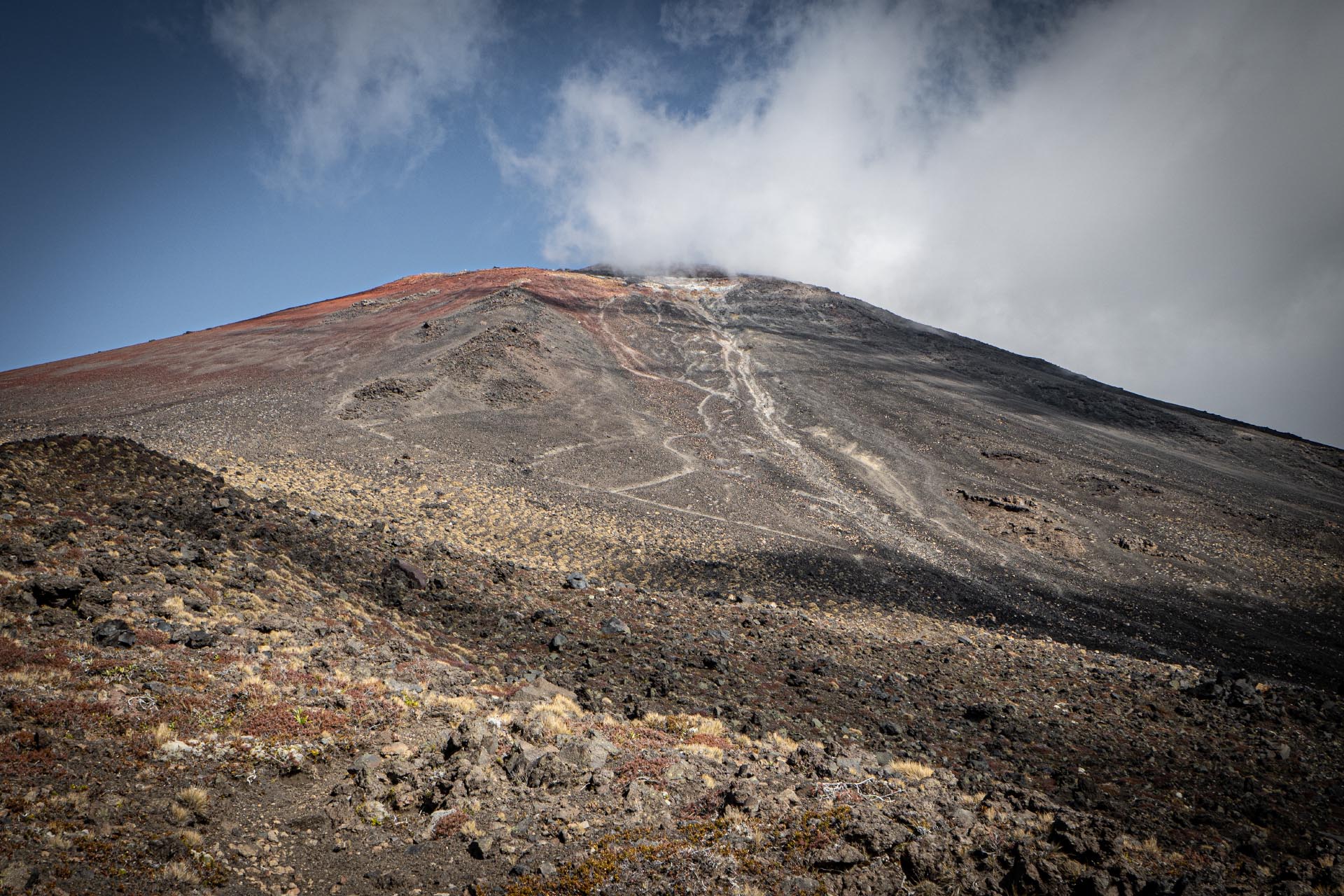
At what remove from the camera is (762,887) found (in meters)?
5.65

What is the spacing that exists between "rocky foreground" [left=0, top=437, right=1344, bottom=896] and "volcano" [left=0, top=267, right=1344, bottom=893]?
6 cm

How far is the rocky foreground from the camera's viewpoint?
568 centimetres

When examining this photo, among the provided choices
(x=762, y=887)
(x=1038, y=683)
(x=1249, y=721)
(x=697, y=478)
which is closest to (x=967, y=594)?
(x=1038, y=683)

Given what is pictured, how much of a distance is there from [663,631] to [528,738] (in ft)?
19.3

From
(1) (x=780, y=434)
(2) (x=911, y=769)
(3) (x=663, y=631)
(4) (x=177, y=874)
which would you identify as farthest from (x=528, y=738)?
(1) (x=780, y=434)

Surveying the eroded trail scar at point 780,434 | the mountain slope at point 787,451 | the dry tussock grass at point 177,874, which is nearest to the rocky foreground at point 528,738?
the dry tussock grass at point 177,874

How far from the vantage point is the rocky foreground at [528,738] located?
5680 millimetres

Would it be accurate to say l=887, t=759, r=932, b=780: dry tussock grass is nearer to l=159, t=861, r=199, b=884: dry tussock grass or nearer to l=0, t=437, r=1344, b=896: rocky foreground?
l=0, t=437, r=1344, b=896: rocky foreground

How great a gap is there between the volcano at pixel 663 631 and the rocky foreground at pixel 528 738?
0.20ft

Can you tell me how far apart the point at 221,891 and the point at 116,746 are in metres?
2.19

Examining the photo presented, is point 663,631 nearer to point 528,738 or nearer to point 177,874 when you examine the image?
point 528,738

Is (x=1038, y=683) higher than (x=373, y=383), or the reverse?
(x=373, y=383)

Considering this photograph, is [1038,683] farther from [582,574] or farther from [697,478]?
[697,478]

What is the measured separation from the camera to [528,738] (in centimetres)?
828
